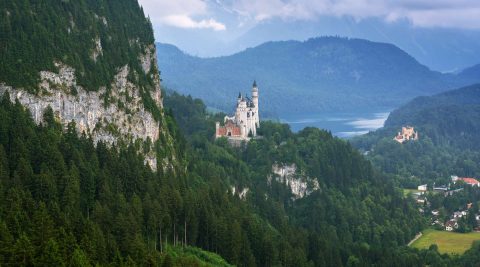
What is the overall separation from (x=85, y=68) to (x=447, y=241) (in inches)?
2239

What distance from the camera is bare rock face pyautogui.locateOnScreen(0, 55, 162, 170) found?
67125mm

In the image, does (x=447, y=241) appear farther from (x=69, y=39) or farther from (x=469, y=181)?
(x=69, y=39)

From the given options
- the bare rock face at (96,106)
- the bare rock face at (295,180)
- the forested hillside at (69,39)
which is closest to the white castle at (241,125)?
the bare rock face at (295,180)

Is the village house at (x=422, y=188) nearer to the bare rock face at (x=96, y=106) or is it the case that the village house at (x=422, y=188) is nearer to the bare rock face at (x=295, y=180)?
the bare rock face at (x=295, y=180)

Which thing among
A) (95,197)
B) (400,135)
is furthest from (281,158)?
(400,135)

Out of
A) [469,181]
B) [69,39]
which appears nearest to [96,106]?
[69,39]

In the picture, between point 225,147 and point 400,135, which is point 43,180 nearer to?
point 225,147

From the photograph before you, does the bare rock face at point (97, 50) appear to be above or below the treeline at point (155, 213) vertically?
above

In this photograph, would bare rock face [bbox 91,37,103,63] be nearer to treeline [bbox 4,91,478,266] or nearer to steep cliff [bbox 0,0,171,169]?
steep cliff [bbox 0,0,171,169]

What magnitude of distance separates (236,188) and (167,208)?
34.7m

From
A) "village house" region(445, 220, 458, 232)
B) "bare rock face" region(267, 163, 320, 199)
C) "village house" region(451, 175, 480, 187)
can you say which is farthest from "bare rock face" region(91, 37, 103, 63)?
"village house" region(451, 175, 480, 187)

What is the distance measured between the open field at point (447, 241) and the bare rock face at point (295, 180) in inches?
654

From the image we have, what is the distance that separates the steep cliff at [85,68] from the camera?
67.3m

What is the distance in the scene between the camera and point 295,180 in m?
112
